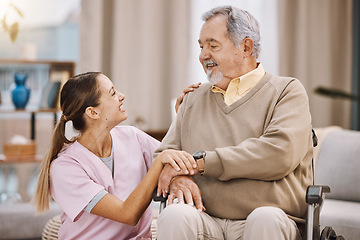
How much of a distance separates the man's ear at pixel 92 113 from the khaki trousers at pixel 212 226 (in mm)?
472

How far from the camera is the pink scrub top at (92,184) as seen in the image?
6.47 ft

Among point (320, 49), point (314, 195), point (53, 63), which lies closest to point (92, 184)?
point (314, 195)

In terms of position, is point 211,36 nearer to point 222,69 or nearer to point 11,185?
point 222,69

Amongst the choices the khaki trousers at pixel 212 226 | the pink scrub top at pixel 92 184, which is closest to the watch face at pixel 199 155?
the khaki trousers at pixel 212 226

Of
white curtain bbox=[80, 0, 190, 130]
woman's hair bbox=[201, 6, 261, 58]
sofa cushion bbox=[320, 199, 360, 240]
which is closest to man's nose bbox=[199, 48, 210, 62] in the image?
woman's hair bbox=[201, 6, 261, 58]

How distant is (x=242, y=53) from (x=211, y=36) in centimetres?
14

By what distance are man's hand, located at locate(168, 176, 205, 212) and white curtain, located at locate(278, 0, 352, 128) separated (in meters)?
3.14

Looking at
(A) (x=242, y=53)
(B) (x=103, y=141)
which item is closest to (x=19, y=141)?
(B) (x=103, y=141)

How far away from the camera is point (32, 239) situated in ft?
10.1

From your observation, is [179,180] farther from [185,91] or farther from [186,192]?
[185,91]

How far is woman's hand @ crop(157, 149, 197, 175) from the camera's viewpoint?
194cm

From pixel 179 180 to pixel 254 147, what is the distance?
11.9 inches

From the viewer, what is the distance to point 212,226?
194cm

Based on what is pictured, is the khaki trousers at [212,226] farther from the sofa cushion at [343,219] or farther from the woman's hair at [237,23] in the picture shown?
the sofa cushion at [343,219]
